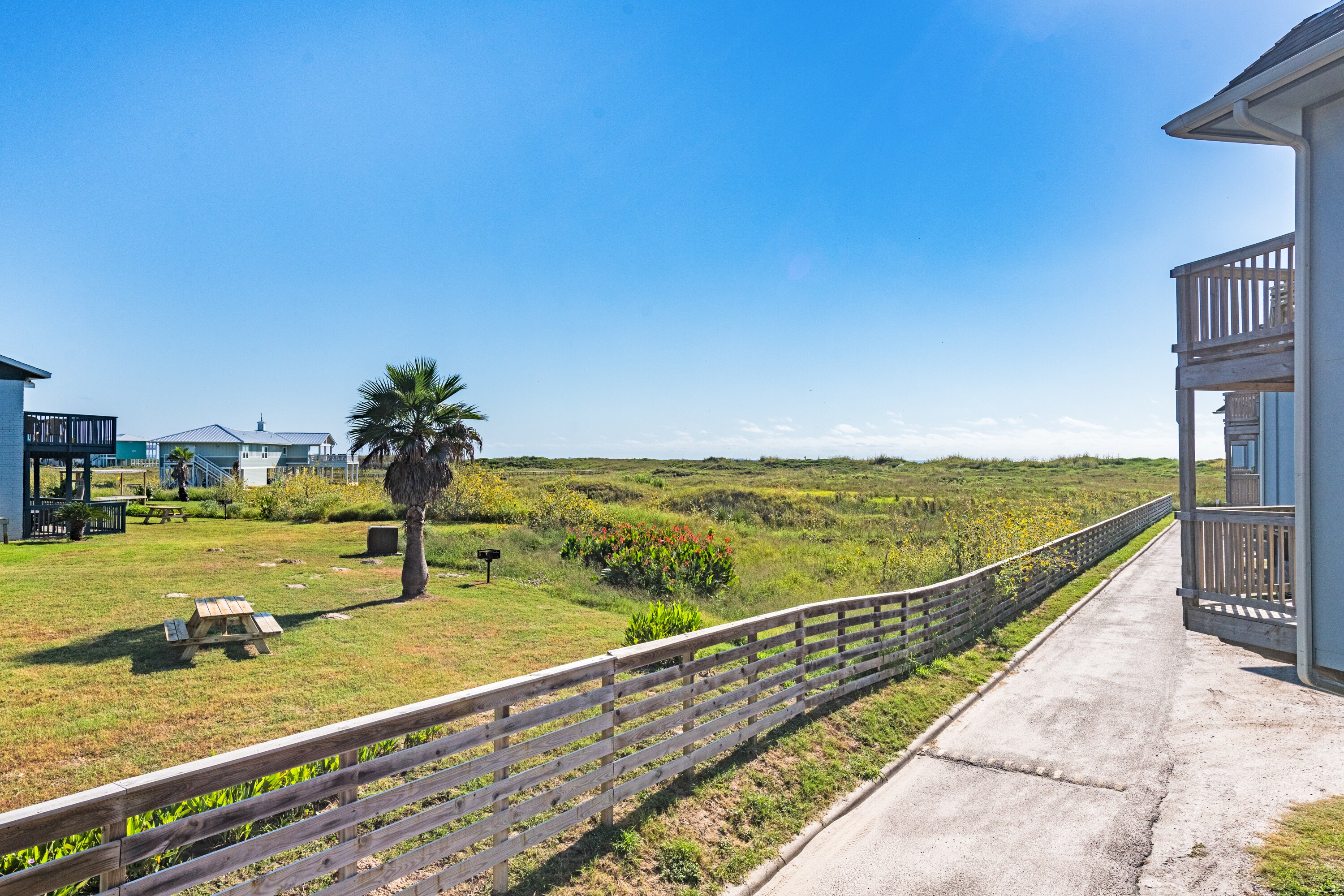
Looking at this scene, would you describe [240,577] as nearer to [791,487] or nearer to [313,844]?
[313,844]

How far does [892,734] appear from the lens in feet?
24.5

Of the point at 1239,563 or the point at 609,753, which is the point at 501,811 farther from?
the point at 1239,563

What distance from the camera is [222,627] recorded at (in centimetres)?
1092

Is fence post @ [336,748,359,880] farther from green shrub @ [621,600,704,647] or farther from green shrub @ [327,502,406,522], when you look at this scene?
green shrub @ [327,502,406,522]

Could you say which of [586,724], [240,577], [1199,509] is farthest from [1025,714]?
[240,577]

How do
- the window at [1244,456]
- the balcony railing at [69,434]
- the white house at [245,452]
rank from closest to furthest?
the window at [1244,456]
the balcony railing at [69,434]
the white house at [245,452]

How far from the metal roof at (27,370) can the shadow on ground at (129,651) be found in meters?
17.3

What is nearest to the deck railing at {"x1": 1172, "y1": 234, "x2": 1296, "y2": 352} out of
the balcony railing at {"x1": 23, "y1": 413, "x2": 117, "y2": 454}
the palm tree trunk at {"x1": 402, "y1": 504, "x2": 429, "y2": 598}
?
the palm tree trunk at {"x1": 402, "y1": 504, "x2": 429, "y2": 598}

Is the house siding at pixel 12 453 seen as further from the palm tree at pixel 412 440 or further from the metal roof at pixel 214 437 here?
the metal roof at pixel 214 437

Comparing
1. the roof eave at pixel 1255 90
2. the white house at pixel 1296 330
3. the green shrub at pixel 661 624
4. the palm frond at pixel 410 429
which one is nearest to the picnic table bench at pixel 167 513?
the palm frond at pixel 410 429

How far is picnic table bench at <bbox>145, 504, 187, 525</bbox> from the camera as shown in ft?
93.8

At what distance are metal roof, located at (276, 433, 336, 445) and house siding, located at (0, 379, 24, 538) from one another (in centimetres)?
3845

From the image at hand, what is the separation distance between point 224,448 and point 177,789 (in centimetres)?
5896

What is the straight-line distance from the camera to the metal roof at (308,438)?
60656 mm
